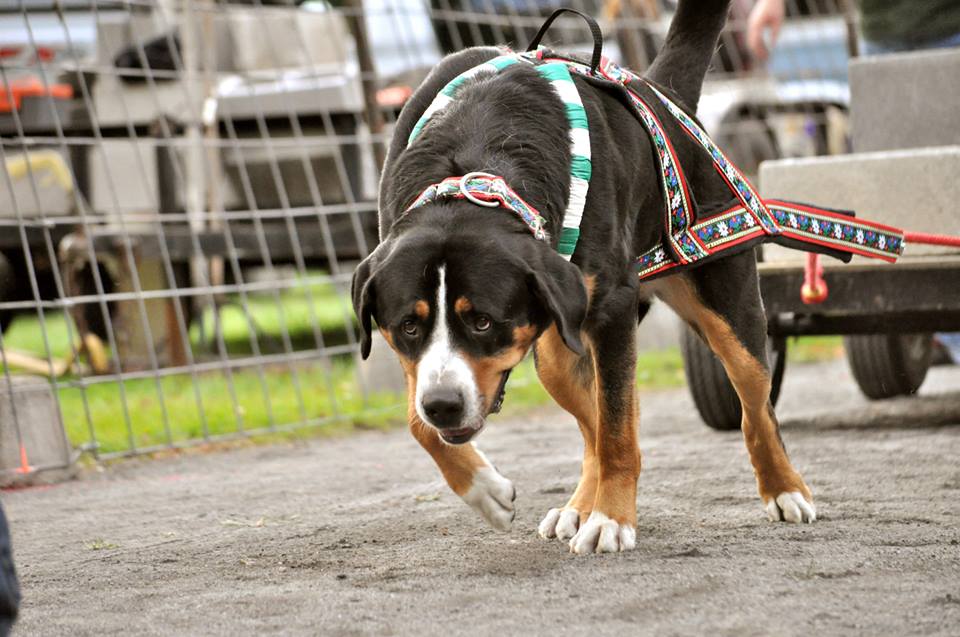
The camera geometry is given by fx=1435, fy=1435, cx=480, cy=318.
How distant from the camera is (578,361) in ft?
13.5

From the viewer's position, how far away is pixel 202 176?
8273mm

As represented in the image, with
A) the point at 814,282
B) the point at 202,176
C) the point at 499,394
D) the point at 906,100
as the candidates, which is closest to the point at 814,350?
the point at 906,100

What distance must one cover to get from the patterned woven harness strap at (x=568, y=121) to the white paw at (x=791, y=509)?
39.8 inches

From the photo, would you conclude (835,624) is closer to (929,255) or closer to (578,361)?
(578,361)

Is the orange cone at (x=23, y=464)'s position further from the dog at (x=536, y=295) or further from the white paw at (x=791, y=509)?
the white paw at (x=791, y=509)

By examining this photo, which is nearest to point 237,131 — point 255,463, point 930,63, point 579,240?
point 255,463

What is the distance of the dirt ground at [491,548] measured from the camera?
9.51ft

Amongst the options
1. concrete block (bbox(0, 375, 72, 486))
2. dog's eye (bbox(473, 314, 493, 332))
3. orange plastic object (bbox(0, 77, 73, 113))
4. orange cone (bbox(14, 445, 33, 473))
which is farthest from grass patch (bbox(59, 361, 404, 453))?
dog's eye (bbox(473, 314, 493, 332))

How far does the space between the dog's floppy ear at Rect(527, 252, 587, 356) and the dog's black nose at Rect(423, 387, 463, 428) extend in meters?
0.27

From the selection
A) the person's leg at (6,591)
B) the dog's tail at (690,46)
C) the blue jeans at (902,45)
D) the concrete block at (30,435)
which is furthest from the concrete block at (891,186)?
the person's leg at (6,591)

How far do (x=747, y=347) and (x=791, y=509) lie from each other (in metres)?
0.47

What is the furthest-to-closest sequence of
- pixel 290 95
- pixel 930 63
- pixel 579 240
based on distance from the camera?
1. pixel 290 95
2. pixel 930 63
3. pixel 579 240

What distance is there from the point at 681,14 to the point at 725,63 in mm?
7125

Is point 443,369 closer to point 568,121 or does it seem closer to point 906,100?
point 568,121
